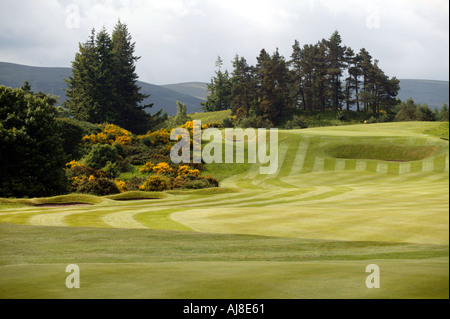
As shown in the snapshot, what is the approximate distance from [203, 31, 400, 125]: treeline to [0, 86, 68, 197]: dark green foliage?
61.4m

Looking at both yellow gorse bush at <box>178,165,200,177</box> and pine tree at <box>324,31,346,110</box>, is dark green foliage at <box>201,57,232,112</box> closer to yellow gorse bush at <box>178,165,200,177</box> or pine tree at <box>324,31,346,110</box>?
pine tree at <box>324,31,346,110</box>

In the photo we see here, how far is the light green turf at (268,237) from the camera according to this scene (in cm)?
503

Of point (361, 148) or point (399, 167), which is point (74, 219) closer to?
point (399, 167)

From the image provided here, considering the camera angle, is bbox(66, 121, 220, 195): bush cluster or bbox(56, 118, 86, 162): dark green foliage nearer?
bbox(66, 121, 220, 195): bush cluster

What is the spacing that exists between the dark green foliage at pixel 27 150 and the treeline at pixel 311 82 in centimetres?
6138

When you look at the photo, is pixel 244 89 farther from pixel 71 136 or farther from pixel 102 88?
pixel 71 136

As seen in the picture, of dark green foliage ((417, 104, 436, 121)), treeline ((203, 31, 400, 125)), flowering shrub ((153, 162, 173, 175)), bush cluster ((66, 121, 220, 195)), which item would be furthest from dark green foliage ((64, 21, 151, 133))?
dark green foliage ((417, 104, 436, 121))

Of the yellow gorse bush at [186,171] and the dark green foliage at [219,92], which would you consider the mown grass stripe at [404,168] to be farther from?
the dark green foliage at [219,92]

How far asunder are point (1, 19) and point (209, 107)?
10119 centimetres

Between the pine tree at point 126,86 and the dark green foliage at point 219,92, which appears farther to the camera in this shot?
the dark green foliage at point 219,92

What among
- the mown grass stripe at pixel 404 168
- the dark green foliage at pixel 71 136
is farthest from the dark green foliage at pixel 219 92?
the mown grass stripe at pixel 404 168

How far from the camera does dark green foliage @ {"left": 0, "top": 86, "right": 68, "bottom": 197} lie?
30719mm

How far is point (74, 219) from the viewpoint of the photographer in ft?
65.5

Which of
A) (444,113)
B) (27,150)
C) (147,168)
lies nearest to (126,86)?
(147,168)
